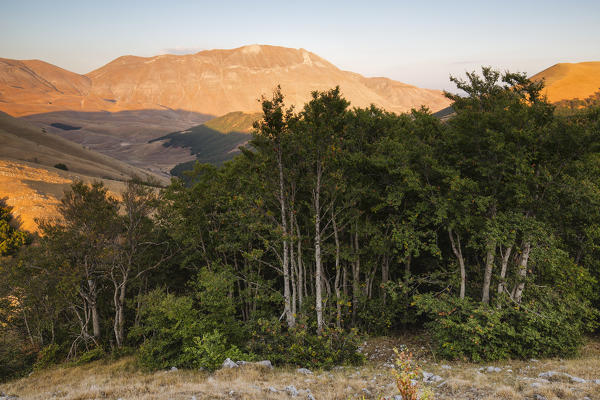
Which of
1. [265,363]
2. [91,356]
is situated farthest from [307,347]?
[91,356]

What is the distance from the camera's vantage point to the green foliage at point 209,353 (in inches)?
596

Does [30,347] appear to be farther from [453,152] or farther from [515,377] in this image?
[453,152]

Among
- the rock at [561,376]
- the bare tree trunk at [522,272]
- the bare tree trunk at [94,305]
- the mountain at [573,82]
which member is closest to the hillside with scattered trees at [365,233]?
the bare tree trunk at [522,272]

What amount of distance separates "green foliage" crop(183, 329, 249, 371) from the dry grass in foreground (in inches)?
29.6

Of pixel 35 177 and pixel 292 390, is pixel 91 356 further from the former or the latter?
pixel 35 177

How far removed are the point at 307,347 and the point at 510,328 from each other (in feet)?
34.5

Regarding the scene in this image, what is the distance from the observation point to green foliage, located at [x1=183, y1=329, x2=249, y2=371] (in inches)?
596

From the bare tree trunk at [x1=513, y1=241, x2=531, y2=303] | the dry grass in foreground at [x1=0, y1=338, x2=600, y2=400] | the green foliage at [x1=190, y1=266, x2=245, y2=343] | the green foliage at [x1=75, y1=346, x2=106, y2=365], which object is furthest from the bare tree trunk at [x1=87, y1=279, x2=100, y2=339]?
the bare tree trunk at [x1=513, y1=241, x2=531, y2=303]

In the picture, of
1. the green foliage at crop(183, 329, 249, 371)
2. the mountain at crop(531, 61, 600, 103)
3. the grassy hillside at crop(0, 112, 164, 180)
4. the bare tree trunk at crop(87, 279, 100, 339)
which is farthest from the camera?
the mountain at crop(531, 61, 600, 103)

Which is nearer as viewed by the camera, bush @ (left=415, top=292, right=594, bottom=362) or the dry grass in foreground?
the dry grass in foreground

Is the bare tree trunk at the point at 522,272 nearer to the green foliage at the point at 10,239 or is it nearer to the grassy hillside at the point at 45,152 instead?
the green foliage at the point at 10,239

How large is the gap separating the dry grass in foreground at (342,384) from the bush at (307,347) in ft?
3.60

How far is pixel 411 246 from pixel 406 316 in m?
7.66

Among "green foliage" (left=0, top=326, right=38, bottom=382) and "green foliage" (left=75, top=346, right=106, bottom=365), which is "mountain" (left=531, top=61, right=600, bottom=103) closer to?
"green foliage" (left=75, top=346, right=106, bottom=365)
